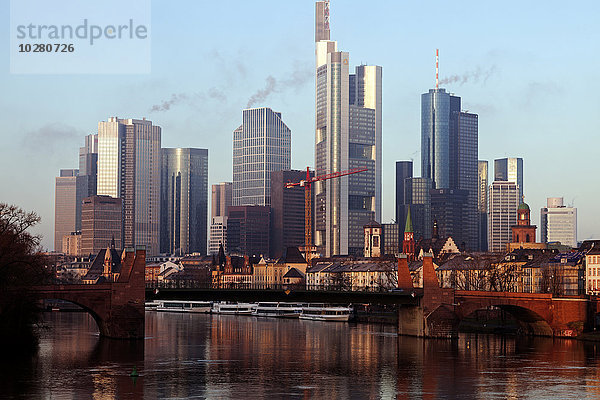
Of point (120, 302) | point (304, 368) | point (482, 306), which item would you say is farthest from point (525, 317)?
point (120, 302)

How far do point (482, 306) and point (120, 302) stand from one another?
5032cm

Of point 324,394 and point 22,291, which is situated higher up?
point 22,291

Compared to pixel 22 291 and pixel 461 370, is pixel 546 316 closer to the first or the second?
pixel 461 370

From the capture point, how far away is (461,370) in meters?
106

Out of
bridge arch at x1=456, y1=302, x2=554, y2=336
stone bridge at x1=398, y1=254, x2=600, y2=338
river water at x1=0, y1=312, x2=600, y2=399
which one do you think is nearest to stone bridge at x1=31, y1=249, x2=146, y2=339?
river water at x1=0, y1=312, x2=600, y2=399

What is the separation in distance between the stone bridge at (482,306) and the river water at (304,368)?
10.6 feet

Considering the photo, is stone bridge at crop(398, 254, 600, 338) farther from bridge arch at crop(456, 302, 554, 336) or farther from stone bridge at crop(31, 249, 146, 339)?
stone bridge at crop(31, 249, 146, 339)

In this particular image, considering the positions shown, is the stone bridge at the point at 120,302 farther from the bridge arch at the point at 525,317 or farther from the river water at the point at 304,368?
the bridge arch at the point at 525,317

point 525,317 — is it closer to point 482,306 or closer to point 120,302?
point 482,306

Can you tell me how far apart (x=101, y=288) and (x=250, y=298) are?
20.8 m

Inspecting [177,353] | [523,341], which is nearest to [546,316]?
[523,341]

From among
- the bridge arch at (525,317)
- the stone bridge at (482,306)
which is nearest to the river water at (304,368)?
the stone bridge at (482,306)

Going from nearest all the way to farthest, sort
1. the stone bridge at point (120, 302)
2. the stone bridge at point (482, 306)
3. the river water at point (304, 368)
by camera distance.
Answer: the river water at point (304, 368) → the stone bridge at point (120, 302) → the stone bridge at point (482, 306)

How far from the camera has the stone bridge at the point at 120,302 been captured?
132 m
